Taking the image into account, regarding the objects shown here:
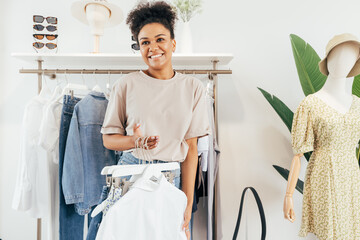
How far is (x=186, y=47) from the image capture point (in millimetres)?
1755

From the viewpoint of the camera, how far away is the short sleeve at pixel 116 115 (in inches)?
44.8

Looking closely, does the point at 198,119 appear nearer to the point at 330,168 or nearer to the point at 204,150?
the point at 204,150

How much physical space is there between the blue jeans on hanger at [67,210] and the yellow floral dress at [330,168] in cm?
136

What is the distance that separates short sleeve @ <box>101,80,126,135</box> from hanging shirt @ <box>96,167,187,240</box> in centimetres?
34

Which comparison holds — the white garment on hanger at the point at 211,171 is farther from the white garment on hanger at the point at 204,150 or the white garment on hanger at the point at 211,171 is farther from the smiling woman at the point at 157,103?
the smiling woman at the point at 157,103

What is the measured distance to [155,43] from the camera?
3.63 ft

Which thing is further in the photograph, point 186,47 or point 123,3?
point 123,3

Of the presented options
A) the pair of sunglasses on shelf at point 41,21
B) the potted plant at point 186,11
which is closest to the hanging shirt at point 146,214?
the potted plant at point 186,11

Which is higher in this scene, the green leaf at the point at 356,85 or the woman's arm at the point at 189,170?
the green leaf at the point at 356,85

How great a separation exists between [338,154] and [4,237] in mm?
2603

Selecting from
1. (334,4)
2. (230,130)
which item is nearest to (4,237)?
(230,130)

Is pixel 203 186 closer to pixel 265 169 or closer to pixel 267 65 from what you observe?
pixel 265 169

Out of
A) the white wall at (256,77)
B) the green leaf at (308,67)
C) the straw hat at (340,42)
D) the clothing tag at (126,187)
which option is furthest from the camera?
the white wall at (256,77)

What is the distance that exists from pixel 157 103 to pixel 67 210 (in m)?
0.91
